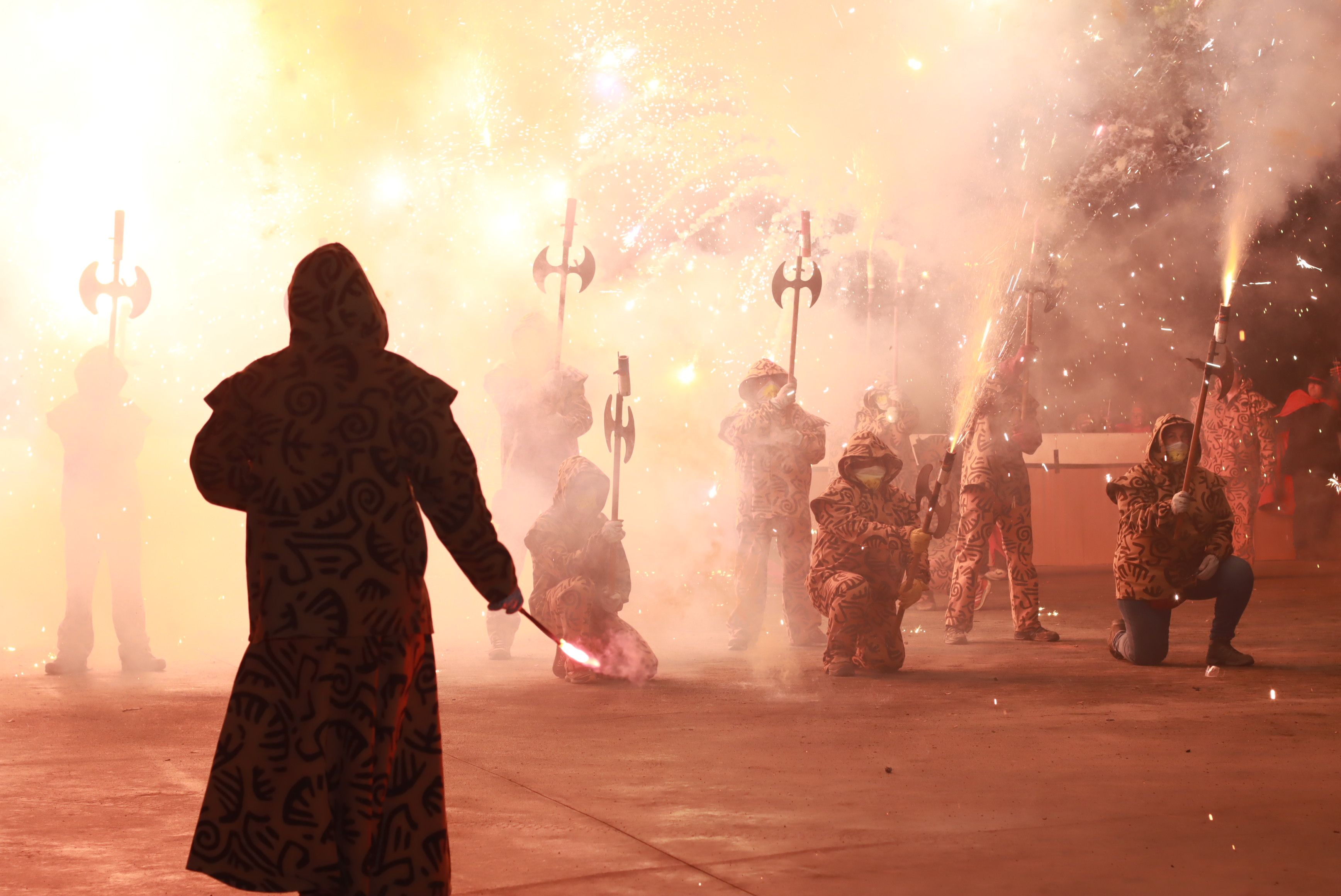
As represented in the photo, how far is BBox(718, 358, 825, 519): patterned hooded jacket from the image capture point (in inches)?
348

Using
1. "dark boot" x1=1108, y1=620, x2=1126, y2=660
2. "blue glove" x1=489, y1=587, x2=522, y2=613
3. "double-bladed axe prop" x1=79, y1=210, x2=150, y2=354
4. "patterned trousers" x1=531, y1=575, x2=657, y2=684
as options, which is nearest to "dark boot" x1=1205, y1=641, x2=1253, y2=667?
"dark boot" x1=1108, y1=620, x2=1126, y2=660

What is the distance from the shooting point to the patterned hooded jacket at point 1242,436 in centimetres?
1229

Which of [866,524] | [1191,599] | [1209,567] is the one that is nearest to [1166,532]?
[1209,567]

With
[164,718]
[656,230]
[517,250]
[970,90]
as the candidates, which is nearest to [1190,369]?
[970,90]

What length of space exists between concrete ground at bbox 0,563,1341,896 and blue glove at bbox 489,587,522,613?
0.77 meters

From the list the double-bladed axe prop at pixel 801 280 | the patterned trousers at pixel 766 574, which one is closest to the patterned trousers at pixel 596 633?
the patterned trousers at pixel 766 574

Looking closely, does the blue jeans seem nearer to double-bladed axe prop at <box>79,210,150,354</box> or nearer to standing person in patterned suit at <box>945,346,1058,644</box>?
standing person in patterned suit at <box>945,346,1058,644</box>

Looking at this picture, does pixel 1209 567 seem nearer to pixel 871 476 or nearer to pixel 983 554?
pixel 871 476

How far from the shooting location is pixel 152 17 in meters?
12.2

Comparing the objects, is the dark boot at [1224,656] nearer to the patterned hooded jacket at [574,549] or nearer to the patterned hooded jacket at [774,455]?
the patterned hooded jacket at [774,455]

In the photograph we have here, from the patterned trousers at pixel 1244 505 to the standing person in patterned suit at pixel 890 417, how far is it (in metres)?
3.50

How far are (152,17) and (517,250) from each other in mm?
3871

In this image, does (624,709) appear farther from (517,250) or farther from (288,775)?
(517,250)

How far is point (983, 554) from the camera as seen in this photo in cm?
870
